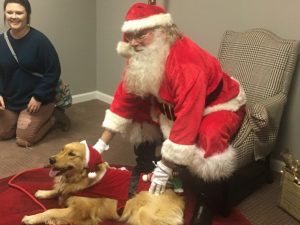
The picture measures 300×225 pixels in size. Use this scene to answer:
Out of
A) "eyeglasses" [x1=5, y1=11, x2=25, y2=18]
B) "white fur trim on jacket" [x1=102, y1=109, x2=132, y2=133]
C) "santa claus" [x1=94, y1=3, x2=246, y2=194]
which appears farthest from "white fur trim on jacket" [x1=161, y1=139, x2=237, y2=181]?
"eyeglasses" [x1=5, y1=11, x2=25, y2=18]

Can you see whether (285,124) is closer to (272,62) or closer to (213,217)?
(272,62)

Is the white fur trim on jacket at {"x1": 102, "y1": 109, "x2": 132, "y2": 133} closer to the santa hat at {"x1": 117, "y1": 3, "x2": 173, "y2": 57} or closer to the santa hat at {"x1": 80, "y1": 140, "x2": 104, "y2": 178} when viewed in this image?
the santa hat at {"x1": 80, "y1": 140, "x2": 104, "y2": 178}

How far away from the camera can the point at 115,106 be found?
197cm

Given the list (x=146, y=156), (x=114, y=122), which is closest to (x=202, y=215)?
(x=146, y=156)

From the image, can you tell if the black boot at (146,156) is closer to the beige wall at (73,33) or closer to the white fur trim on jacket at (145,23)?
the white fur trim on jacket at (145,23)

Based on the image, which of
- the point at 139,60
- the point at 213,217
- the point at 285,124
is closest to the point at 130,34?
the point at 139,60

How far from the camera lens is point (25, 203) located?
1.94m

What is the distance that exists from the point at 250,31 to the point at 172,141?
39.5 inches

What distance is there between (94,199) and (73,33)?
6.62 ft

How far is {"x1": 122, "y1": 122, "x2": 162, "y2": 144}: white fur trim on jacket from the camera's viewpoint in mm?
2043

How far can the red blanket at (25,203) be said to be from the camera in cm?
185

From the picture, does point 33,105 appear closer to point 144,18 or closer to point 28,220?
point 28,220

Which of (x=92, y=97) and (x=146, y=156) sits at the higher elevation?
(x=146, y=156)

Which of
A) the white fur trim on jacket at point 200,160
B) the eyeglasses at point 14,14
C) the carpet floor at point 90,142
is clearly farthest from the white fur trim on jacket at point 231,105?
the eyeglasses at point 14,14
